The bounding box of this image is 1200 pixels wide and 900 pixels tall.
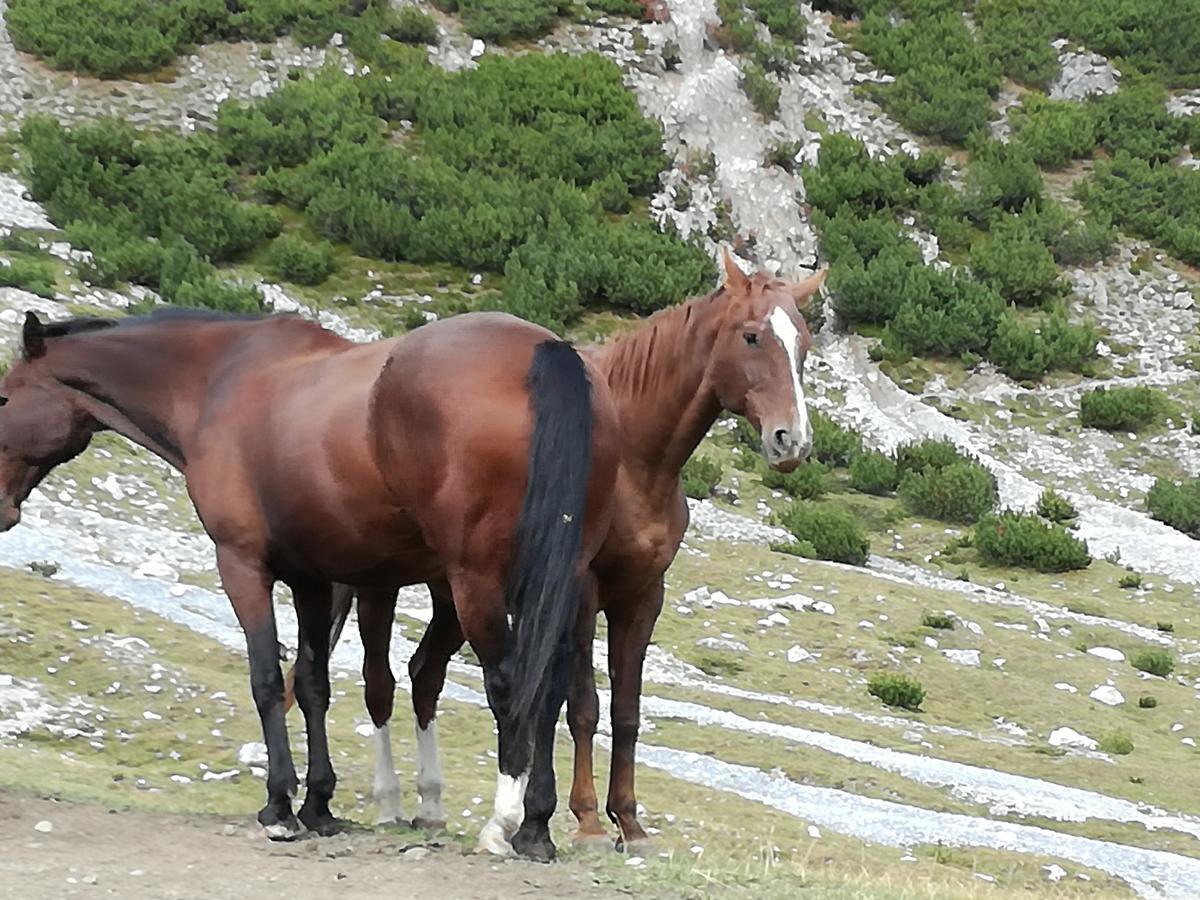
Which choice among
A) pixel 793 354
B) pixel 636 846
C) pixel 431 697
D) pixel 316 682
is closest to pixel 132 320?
pixel 316 682

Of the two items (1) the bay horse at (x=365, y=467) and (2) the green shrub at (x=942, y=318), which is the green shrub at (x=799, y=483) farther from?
(1) the bay horse at (x=365, y=467)

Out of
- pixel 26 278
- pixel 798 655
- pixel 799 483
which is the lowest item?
pixel 798 655

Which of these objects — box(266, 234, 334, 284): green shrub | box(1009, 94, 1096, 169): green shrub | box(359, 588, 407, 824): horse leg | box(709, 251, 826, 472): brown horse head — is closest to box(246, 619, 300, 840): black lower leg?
box(359, 588, 407, 824): horse leg

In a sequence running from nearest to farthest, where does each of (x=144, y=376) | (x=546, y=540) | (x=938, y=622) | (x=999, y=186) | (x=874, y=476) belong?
(x=546, y=540), (x=144, y=376), (x=938, y=622), (x=874, y=476), (x=999, y=186)

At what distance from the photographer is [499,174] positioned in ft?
118

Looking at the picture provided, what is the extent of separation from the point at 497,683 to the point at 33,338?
11.2 feet

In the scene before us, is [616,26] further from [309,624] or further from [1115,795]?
[309,624]

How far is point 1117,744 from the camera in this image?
14.4m

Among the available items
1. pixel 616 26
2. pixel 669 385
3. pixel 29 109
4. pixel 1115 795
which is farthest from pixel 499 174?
pixel 669 385

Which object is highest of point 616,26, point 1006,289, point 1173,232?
point 616,26

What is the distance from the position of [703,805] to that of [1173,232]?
3044cm

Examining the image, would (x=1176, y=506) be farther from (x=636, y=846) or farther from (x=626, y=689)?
(x=636, y=846)

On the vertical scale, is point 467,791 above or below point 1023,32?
below

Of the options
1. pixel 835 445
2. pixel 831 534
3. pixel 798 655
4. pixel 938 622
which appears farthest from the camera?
pixel 835 445
